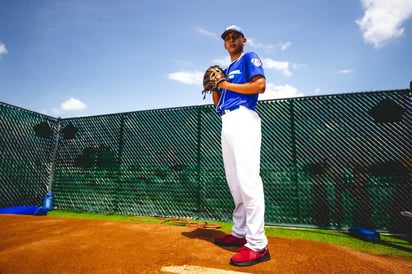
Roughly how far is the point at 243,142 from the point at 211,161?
2.69 metres

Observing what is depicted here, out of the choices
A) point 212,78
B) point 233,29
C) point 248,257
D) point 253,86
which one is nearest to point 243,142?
point 253,86

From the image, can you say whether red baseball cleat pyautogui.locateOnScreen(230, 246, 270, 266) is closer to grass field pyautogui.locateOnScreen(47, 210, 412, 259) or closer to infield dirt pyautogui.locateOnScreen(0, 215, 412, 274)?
infield dirt pyautogui.locateOnScreen(0, 215, 412, 274)

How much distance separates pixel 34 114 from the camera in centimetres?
601

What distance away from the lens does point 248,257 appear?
194 cm

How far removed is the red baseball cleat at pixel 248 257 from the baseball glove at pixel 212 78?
1.83 m

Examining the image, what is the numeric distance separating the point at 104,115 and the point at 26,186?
8.95ft

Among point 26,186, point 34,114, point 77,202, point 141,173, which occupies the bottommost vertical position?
point 77,202

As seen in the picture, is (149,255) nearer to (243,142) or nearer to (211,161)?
(243,142)

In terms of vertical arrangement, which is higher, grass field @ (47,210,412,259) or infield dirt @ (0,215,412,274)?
infield dirt @ (0,215,412,274)

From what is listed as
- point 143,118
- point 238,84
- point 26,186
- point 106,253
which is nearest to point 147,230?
point 106,253

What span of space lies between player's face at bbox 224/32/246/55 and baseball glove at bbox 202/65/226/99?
0.90ft

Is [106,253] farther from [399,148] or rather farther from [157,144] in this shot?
[399,148]

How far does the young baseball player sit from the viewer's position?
6.80ft

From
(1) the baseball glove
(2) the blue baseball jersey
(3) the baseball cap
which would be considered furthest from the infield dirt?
(3) the baseball cap
